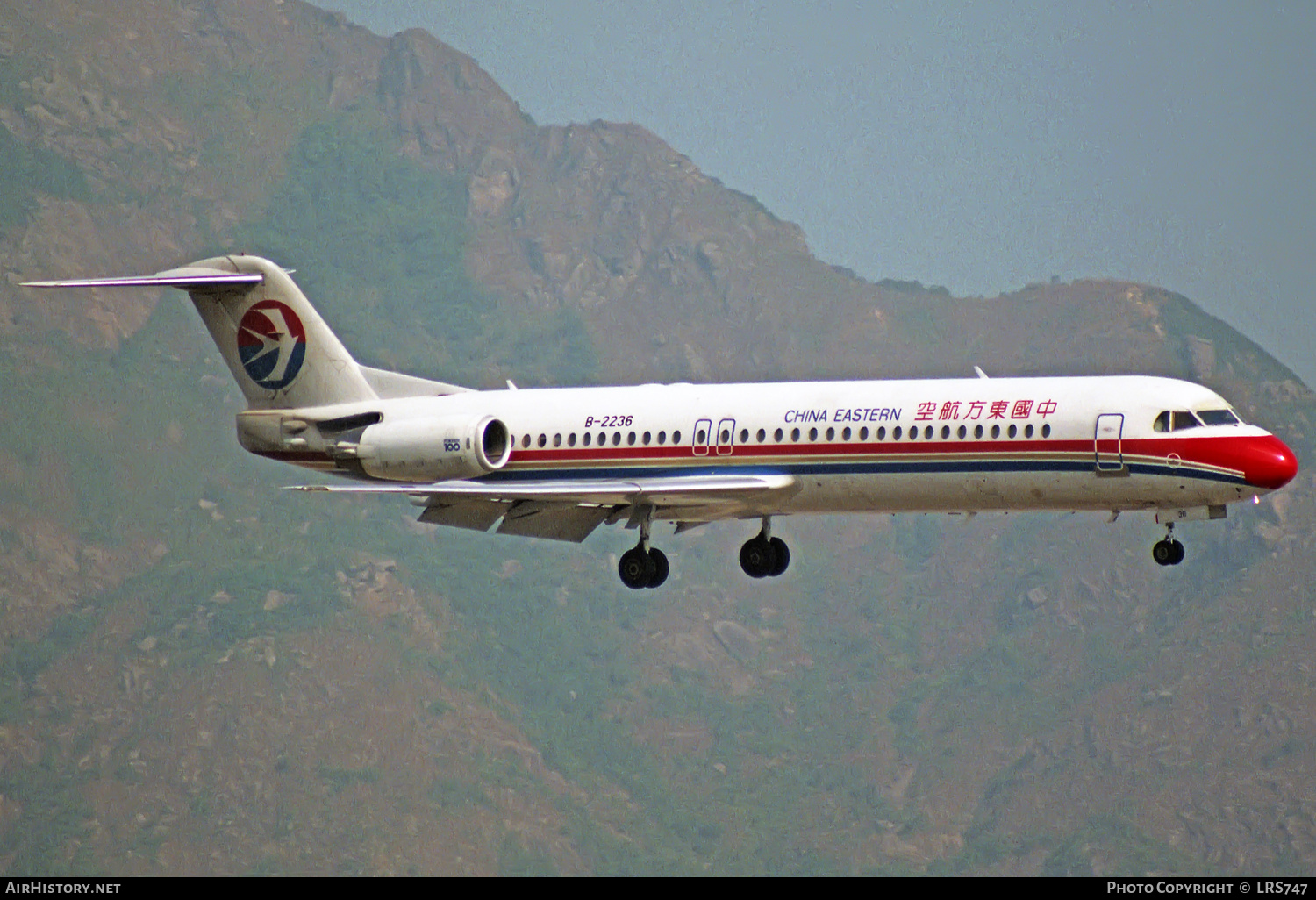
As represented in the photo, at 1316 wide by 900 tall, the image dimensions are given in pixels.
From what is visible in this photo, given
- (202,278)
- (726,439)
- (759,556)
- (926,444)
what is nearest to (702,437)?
(726,439)

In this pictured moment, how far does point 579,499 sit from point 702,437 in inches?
108

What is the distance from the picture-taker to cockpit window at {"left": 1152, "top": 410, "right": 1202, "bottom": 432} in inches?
1563

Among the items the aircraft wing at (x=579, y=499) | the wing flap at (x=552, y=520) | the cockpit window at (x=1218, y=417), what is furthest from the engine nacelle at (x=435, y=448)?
the cockpit window at (x=1218, y=417)

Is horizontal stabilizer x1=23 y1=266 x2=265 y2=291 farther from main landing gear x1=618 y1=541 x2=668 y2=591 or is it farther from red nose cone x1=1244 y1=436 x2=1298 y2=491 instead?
red nose cone x1=1244 y1=436 x2=1298 y2=491

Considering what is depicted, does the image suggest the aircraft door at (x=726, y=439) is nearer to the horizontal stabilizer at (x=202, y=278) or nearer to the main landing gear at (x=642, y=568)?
the main landing gear at (x=642, y=568)

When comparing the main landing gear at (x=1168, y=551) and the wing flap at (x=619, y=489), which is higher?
the wing flap at (x=619, y=489)

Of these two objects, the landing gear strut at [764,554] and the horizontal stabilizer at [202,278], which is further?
the horizontal stabilizer at [202,278]

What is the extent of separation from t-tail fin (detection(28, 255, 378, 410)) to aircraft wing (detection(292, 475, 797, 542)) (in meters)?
4.16

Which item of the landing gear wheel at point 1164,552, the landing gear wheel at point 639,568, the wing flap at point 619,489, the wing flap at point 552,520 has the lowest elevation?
the landing gear wheel at point 1164,552

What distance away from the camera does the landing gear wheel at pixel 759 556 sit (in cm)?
4575

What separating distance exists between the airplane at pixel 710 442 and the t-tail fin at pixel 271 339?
1.7 inches

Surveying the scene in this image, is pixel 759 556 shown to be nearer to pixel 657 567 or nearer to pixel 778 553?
pixel 778 553
